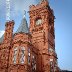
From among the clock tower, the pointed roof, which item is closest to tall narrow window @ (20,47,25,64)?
the pointed roof

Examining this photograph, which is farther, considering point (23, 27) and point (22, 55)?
point (23, 27)

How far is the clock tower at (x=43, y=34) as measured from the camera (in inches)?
1816

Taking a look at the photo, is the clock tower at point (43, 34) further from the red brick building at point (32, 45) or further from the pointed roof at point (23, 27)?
the pointed roof at point (23, 27)

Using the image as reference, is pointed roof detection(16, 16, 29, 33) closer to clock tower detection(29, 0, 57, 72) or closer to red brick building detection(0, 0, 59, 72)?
red brick building detection(0, 0, 59, 72)

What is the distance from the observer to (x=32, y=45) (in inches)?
1754

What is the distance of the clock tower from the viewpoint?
151 feet

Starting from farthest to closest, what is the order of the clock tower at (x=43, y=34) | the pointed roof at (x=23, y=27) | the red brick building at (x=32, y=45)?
the clock tower at (x=43, y=34) < the pointed roof at (x=23, y=27) < the red brick building at (x=32, y=45)

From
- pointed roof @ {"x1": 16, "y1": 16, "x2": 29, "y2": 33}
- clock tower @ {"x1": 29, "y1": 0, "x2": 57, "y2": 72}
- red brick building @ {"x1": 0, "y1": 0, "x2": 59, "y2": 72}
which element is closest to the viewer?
red brick building @ {"x1": 0, "y1": 0, "x2": 59, "y2": 72}

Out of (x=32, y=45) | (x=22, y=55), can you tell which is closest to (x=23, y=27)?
(x=32, y=45)

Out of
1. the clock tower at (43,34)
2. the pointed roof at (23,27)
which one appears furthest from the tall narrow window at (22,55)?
the clock tower at (43,34)

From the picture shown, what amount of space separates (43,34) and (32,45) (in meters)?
6.17

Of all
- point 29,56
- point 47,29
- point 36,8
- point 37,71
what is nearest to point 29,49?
point 29,56

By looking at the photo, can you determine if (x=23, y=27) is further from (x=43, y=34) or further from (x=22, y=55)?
(x=22, y=55)

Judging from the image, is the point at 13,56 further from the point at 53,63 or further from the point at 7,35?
the point at 53,63
